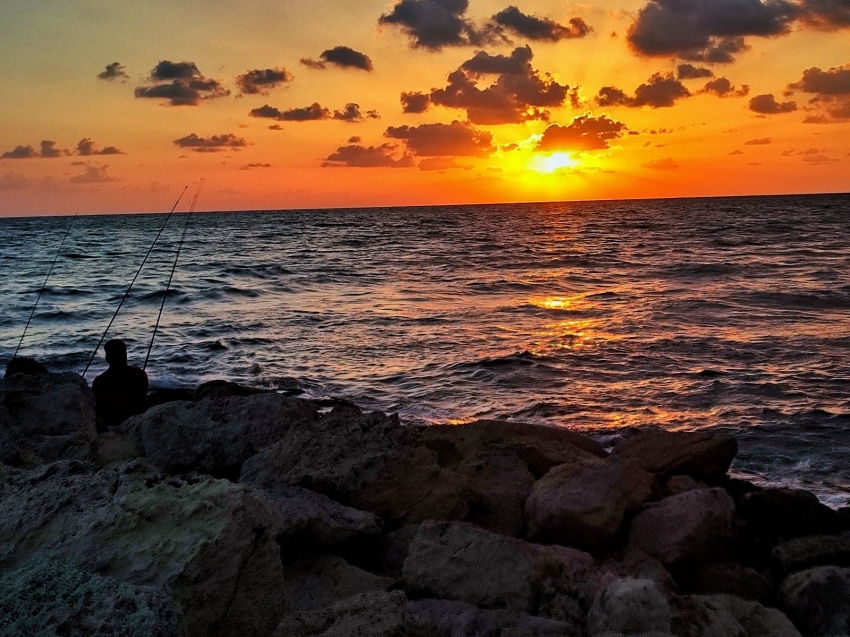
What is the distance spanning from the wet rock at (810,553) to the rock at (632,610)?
214 centimetres

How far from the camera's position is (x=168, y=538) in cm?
243

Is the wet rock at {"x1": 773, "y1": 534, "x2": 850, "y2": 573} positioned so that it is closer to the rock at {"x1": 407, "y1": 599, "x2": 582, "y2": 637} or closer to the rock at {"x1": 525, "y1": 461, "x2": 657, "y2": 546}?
the rock at {"x1": 525, "y1": 461, "x2": 657, "y2": 546}

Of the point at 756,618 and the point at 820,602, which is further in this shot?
the point at 820,602

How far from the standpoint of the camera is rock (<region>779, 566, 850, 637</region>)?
12.9 ft

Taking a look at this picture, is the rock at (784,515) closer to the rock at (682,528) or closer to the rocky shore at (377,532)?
the rocky shore at (377,532)

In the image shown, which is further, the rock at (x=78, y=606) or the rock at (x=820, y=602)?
the rock at (x=820, y=602)

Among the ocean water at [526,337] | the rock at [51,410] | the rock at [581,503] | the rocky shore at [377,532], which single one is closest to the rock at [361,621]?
the rocky shore at [377,532]

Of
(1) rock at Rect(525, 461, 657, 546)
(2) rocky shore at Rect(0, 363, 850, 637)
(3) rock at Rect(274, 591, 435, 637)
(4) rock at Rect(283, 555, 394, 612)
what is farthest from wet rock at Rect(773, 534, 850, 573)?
(3) rock at Rect(274, 591, 435, 637)

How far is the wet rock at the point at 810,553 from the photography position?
4.81 meters

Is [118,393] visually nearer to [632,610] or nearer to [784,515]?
[632,610]

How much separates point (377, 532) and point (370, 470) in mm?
572

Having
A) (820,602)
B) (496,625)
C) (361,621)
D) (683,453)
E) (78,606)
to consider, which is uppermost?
(78,606)

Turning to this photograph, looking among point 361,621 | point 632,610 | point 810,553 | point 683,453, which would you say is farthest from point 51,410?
point 810,553

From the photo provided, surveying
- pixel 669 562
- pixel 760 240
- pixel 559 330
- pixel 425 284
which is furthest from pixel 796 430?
pixel 760 240
